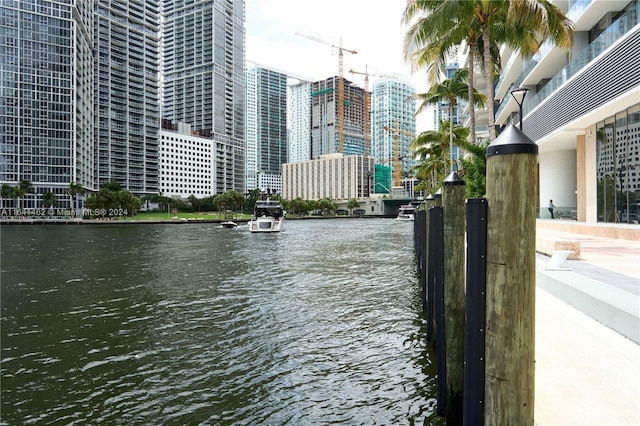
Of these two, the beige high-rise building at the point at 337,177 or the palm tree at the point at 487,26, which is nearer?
the palm tree at the point at 487,26

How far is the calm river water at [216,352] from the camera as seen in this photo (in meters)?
5.74

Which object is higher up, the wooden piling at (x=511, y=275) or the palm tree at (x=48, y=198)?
the palm tree at (x=48, y=198)

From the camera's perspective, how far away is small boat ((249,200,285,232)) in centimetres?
4841

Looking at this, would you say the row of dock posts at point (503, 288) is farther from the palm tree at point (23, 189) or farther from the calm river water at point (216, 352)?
the palm tree at point (23, 189)

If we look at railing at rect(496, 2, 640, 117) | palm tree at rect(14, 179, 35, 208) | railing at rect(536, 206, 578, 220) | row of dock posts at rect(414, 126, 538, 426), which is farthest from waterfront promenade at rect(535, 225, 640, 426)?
palm tree at rect(14, 179, 35, 208)

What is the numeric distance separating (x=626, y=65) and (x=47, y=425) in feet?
68.0

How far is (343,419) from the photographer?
5418 millimetres

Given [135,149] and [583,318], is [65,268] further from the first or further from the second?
[135,149]

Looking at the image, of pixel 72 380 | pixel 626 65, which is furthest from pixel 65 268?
pixel 626 65

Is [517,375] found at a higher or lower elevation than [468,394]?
higher

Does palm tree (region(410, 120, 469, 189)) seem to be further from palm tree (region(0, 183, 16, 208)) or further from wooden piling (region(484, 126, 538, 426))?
palm tree (region(0, 183, 16, 208))

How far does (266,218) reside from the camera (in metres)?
49.6

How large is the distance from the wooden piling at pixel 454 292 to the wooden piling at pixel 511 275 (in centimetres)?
140

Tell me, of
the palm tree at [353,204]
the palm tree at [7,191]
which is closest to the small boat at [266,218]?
the palm tree at [7,191]
